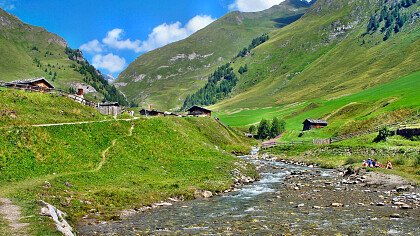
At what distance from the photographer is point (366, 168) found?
6244 cm

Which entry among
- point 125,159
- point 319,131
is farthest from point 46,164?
point 319,131

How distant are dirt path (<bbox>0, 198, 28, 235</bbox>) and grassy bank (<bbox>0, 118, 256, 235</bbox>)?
0.60m

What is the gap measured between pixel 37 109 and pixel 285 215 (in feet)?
171

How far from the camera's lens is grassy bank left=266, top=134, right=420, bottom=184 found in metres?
60.1

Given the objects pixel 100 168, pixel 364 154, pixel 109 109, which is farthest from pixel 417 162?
pixel 109 109

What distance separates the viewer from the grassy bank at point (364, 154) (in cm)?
6012

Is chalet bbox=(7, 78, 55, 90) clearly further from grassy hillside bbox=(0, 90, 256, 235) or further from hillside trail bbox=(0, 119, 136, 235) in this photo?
hillside trail bbox=(0, 119, 136, 235)

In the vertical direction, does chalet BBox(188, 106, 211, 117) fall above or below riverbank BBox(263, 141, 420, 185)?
above

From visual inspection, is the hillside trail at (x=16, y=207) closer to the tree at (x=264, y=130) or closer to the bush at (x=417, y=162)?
the bush at (x=417, y=162)

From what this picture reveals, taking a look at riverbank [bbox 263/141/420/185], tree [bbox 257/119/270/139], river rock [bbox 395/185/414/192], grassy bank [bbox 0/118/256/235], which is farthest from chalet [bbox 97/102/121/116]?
tree [bbox 257/119/270/139]

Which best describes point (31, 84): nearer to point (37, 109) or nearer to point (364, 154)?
point (37, 109)

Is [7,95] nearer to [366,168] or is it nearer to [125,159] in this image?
[125,159]

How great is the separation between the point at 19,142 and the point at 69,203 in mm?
17978

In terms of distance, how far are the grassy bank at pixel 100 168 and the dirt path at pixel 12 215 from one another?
60 centimetres
